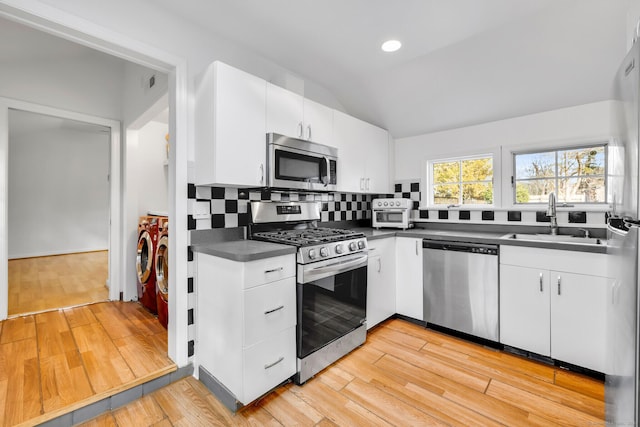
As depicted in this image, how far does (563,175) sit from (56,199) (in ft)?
27.2

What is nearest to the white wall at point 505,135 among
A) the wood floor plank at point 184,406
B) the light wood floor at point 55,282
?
the wood floor plank at point 184,406

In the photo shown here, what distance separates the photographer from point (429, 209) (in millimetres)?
3242

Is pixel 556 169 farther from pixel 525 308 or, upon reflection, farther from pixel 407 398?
pixel 407 398

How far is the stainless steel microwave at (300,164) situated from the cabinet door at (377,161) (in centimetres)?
58

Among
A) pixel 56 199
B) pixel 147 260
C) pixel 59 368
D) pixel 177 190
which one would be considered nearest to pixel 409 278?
pixel 177 190

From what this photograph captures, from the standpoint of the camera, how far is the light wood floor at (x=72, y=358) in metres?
1.59

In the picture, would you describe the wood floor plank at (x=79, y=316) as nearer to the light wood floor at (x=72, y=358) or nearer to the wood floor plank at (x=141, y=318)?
the light wood floor at (x=72, y=358)

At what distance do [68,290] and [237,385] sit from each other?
3.31 meters

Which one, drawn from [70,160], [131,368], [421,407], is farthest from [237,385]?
[70,160]

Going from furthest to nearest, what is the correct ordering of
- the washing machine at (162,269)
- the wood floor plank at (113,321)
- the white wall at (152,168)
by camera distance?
the white wall at (152,168) → the washing machine at (162,269) → the wood floor plank at (113,321)

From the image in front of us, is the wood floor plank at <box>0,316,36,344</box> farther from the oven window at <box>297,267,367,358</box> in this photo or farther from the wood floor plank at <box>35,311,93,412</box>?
the oven window at <box>297,267,367,358</box>

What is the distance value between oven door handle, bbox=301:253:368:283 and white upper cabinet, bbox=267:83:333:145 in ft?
3.46

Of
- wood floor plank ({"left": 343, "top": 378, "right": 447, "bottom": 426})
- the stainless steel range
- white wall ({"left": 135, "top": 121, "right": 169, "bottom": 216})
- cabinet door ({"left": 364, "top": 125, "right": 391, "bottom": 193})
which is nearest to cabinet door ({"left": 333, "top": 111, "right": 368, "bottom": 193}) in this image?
cabinet door ({"left": 364, "top": 125, "right": 391, "bottom": 193})

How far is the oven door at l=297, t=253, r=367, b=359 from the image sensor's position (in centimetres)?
188
